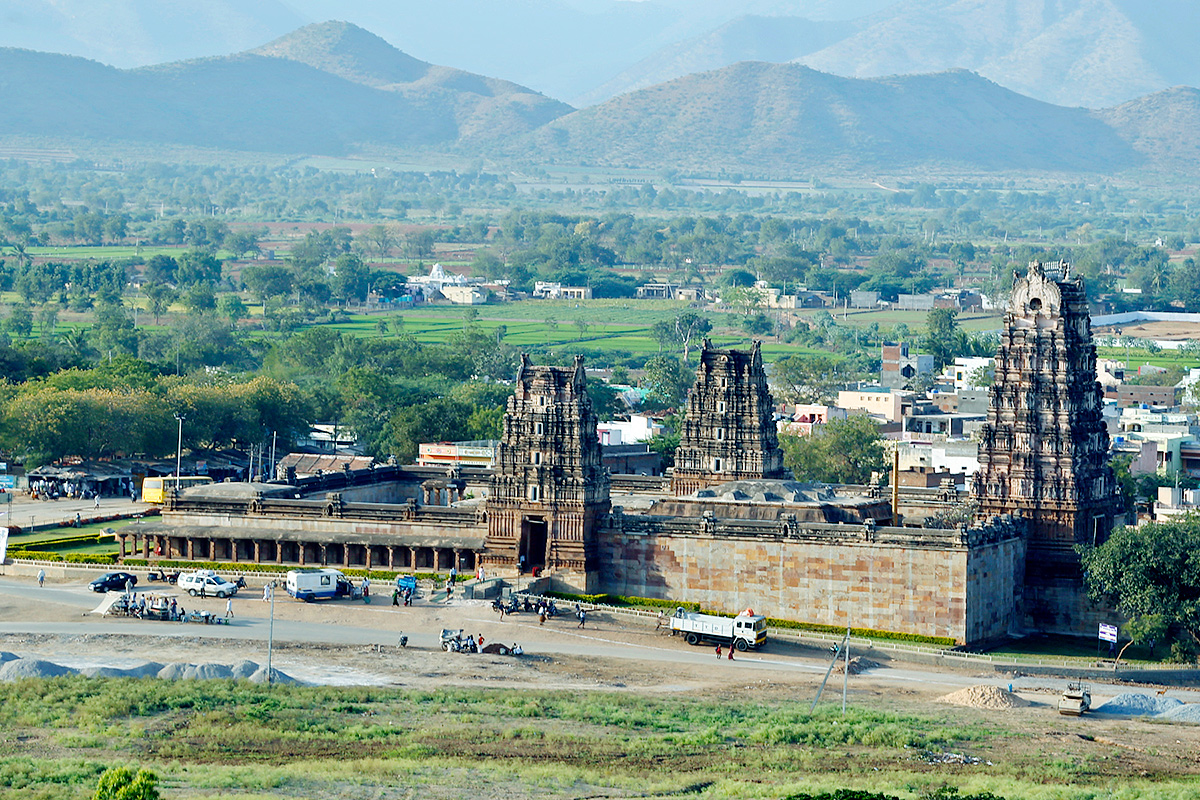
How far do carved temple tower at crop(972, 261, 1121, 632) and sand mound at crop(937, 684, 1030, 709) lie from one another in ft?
60.2

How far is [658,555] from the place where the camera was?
10988 centimetres

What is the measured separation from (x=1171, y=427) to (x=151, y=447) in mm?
78657

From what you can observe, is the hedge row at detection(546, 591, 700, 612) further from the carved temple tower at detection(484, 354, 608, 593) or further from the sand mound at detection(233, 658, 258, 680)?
the sand mound at detection(233, 658, 258, 680)

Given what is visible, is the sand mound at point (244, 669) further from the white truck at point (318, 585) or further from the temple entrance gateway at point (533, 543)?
the temple entrance gateway at point (533, 543)

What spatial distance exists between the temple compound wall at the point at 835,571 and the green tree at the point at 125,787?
159 ft

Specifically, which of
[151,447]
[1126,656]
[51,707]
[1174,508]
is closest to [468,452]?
[151,447]

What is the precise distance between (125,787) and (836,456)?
9222 cm

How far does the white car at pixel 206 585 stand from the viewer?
4252 inches

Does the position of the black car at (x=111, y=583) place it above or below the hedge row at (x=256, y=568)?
below

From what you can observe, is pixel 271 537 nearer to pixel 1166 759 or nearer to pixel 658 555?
pixel 658 555

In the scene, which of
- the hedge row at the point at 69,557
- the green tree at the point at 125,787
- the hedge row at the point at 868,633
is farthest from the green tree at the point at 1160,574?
the green tree at the point at 125,787

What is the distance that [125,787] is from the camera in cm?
6172

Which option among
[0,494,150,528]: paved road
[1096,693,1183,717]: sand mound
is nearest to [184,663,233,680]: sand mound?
[1096,693,1183,717]: sand mound

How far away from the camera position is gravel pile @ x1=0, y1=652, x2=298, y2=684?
88.1 meters
